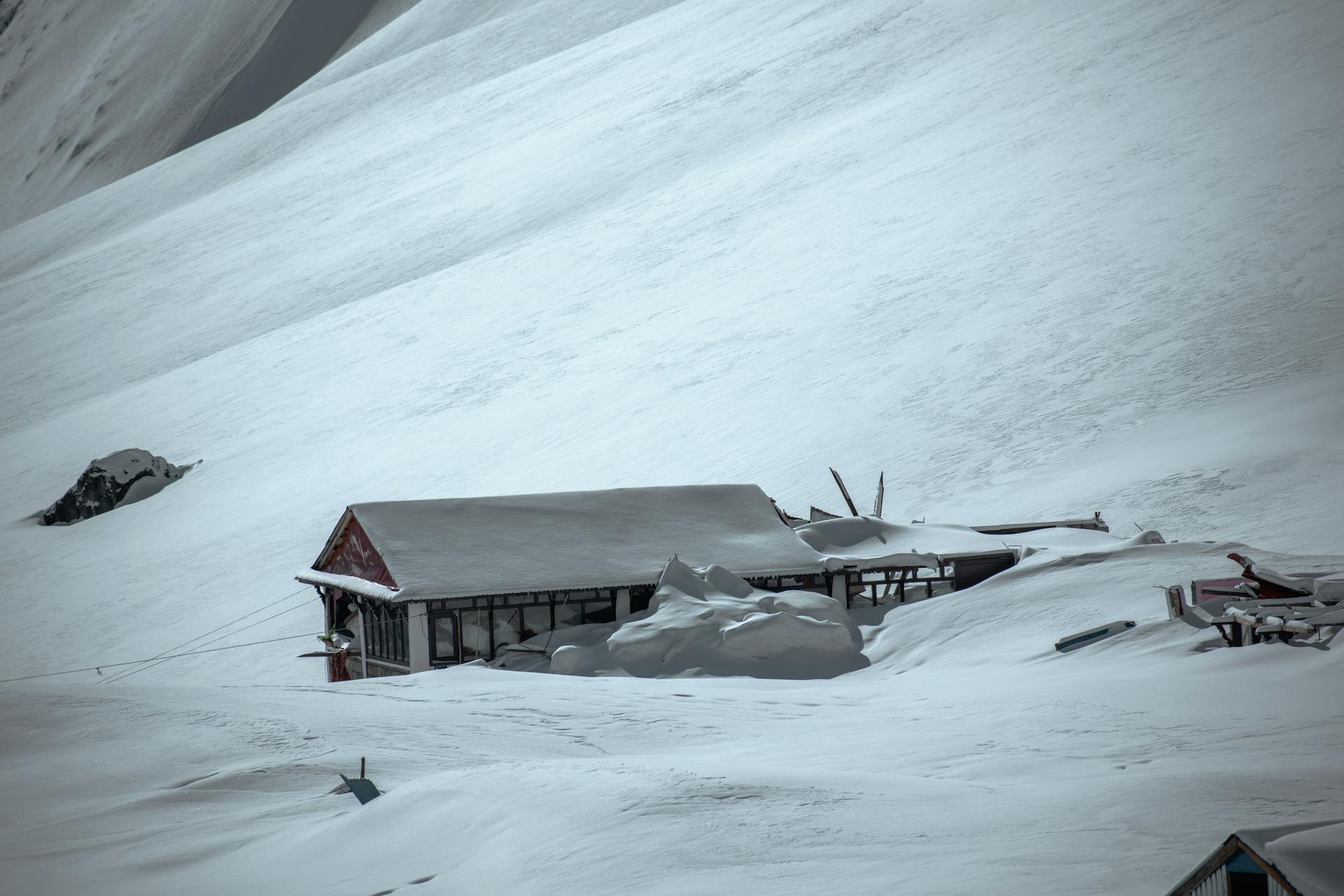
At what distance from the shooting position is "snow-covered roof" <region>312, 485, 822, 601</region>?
2069 cm

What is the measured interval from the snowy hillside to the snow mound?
40.7 inches

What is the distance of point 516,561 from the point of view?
2127cm

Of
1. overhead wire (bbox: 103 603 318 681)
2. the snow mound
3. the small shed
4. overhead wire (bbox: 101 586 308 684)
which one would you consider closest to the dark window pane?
the snow mound

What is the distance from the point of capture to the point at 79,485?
161 ft

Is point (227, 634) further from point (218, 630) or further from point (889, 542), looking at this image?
point (889, 542)

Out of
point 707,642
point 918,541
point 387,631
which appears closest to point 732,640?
point 707,642

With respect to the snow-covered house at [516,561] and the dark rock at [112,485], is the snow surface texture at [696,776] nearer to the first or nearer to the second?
the snow-covered house at [516,561]

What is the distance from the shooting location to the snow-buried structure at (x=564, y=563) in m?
20.5

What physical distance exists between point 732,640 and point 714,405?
87.0 ft

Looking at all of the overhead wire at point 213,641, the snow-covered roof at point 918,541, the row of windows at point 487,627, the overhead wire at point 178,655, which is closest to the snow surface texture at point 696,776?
the row of windows at point 487,627

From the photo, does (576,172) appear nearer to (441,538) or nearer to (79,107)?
(441,538)

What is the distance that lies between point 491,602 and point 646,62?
73115 millimetres

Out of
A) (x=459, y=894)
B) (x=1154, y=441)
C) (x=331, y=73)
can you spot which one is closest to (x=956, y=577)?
(x=1154, y=441)

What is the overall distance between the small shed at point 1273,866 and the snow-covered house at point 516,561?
1535 cm
